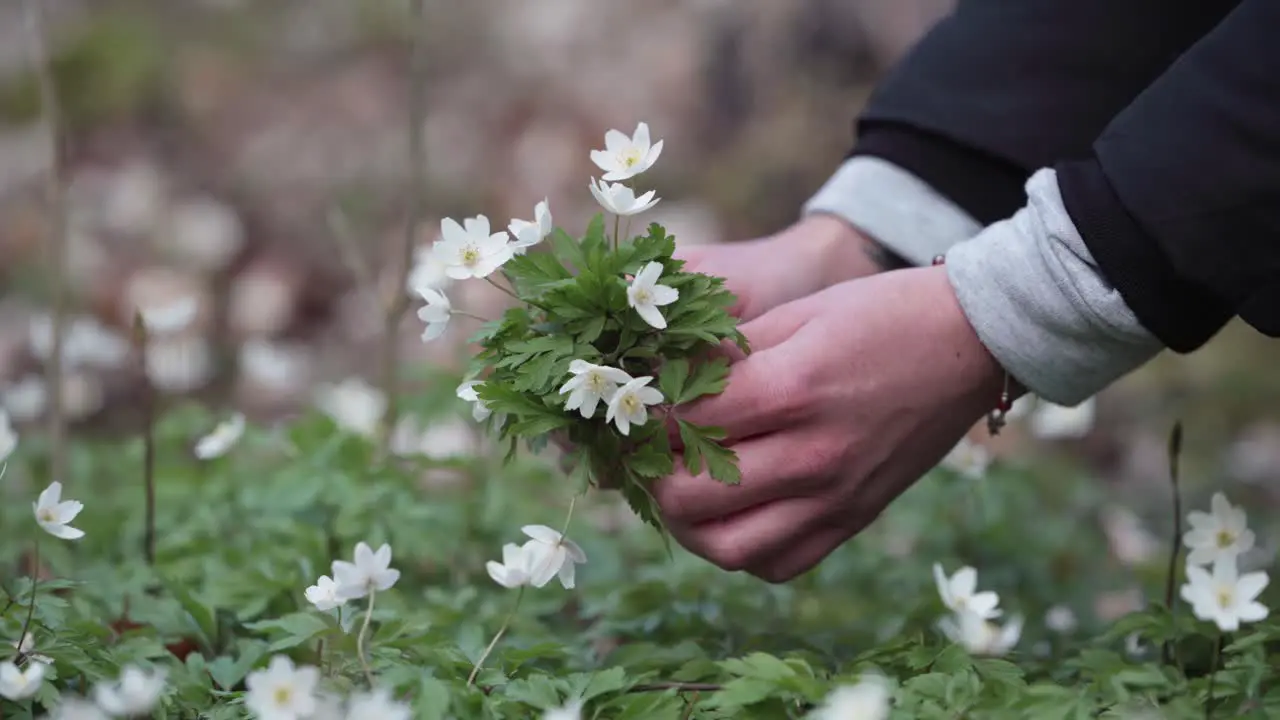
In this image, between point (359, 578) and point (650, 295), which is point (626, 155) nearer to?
point (650, 295)

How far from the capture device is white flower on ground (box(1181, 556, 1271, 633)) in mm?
1161

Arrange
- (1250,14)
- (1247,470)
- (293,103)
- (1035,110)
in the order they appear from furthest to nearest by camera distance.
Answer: (293,103), (1247,470), (1035,110), (1250,14)

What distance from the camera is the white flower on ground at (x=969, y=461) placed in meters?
1.91

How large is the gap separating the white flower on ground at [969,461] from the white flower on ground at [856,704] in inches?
35.8

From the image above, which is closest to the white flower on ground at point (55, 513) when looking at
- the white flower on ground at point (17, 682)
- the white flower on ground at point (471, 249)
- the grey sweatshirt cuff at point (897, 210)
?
the white flower on ground at point (17, 682)

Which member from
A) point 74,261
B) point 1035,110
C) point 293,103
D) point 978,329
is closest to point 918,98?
point 1035,110

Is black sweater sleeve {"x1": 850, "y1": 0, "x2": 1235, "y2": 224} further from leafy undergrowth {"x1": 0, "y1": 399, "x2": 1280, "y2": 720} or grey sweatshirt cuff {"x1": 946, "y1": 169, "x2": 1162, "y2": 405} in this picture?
leafy undergrowth {"x1": 0, "y1": 399, "x2": 1280, "y2": 720}

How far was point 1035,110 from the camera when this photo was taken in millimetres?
1683

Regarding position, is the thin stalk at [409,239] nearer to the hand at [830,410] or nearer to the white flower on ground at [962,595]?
the hand at [830,410]

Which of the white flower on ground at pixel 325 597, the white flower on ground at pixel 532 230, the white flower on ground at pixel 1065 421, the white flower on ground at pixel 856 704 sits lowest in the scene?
the white flower on ground at pixel 1065 421

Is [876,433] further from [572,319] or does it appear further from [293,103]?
[293,103]

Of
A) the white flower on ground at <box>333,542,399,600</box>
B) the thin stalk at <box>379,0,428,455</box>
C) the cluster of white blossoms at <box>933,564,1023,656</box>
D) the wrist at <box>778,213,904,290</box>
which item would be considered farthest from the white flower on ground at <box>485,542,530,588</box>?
the thin stalk at <box>379,0,428,455</box>

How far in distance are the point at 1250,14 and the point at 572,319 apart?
2.37 ft

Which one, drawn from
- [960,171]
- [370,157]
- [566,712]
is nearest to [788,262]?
[960,171]
